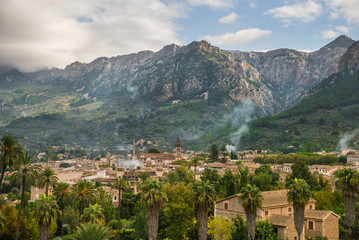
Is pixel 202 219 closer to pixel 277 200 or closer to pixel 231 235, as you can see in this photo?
pixel 231 235

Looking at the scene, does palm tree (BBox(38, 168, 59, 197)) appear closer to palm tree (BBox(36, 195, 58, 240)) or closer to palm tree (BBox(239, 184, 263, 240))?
palm tree (BBox(36, 195, 58, 240))

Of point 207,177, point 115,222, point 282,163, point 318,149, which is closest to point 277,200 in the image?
point 115,222

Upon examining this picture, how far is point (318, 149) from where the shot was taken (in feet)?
626

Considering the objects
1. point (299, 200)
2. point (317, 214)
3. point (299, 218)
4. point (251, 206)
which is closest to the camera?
point (251, 206)

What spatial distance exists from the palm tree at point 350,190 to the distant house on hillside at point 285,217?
2.15 meters

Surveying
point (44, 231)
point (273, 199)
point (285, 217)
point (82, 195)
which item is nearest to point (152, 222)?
point (44, 231)

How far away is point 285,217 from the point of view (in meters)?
54.7

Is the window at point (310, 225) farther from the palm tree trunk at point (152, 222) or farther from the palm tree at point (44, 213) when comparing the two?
the palm tree at point (44, 213)

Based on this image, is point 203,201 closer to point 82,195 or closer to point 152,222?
point 152,222

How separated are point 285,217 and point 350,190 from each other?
10.2 meters

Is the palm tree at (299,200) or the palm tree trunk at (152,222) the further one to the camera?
the palm tree trunk at (152,222)

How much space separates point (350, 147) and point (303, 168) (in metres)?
120

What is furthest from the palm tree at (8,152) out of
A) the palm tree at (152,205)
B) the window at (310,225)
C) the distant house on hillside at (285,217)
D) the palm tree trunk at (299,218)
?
the window at (310,225)

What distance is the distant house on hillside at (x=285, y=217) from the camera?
53.3m
